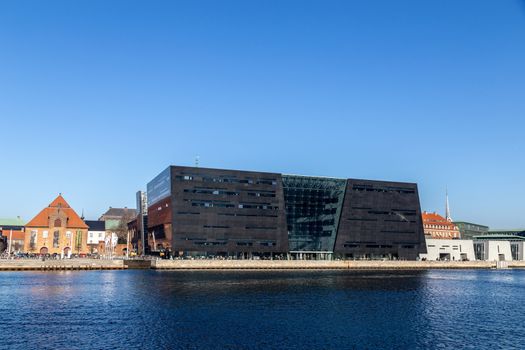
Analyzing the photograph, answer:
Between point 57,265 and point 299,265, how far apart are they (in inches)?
2722

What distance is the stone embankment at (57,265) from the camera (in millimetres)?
134500

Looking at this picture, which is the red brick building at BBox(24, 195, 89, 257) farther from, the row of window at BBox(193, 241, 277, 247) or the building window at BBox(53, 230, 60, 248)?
the row of window at BBox(193, 241, 277, 247)

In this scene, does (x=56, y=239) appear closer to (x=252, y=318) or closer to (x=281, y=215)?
(x=281, y=215)

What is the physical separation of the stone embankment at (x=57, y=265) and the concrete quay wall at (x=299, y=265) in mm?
11564

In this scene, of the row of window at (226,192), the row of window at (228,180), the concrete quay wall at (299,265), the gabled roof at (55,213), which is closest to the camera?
the concrete quay wall at (299,265)

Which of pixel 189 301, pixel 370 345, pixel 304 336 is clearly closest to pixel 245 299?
pixel 189 301

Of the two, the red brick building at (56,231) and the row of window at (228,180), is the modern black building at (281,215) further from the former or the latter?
the red brick building at (56,231)

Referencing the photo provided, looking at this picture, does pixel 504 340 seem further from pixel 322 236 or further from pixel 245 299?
pixel 322 236

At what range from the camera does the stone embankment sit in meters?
134

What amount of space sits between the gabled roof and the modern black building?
106 ft

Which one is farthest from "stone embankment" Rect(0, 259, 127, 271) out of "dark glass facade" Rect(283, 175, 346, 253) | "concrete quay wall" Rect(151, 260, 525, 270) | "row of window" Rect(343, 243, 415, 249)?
"row of window" Rect(343, 243, 415, 249)

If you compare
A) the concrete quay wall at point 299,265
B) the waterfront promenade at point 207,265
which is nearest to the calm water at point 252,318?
the waterfront promenade at point 207,265

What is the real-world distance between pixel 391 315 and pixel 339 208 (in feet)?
386

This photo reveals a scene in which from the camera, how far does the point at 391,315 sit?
57.9 metres
